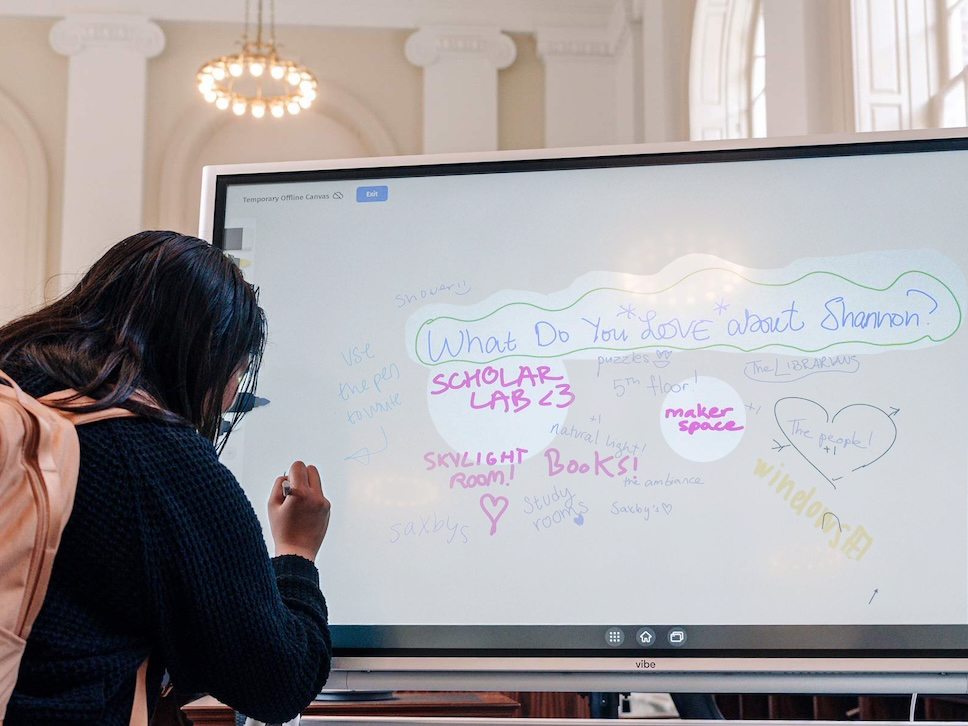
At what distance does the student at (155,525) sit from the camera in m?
0.93

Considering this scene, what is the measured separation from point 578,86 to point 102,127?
2.54 meters

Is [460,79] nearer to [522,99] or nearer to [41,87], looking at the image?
[522,99]

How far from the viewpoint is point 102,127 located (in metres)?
5.28

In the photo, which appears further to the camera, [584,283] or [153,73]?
[153,73]

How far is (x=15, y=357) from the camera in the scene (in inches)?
40.0

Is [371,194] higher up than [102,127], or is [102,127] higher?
[102,127]

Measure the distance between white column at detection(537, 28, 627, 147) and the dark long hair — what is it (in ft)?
14.9

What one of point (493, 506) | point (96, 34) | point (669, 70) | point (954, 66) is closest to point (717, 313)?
point (493, 506)

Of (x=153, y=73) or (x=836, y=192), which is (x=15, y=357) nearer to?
(x=836, y=192)

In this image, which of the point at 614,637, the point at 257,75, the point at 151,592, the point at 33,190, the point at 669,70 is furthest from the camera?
the point at 33,190

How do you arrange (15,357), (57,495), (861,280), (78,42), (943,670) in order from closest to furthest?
(57,495)
(15,357)
(943,670)
(861,280)
(78,42)

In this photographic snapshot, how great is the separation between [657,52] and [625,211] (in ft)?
11.0

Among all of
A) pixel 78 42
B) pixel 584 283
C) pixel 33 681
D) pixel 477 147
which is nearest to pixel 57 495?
pixel 33 681

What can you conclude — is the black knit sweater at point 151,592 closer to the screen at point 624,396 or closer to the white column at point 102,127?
the screen at point 624,396
